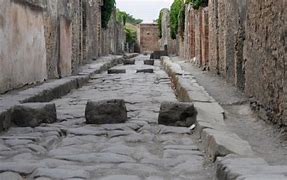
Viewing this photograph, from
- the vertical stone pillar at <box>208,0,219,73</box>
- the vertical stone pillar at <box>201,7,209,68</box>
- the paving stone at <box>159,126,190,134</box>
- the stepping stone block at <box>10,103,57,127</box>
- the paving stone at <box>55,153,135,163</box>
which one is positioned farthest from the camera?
the vertical stone pillar at <box>201,7,209,68</box>

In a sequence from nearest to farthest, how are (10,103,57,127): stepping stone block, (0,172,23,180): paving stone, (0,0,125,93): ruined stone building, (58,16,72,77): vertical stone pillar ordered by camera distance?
1. (0,172,23,180): paving stone
2. (10,103,57,127): stepping stone block
3. (0,0,125,93): ruined stone building
4. (58,16,72,77): vertical stone pillar

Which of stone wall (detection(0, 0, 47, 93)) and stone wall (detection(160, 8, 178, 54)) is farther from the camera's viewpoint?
stone wall (detection(160, 8, 178, 54))

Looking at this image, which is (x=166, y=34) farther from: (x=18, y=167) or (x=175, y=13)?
(x=18, y=167)

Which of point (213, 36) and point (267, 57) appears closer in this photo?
point (267, 57)

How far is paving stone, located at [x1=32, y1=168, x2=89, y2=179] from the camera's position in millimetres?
3609

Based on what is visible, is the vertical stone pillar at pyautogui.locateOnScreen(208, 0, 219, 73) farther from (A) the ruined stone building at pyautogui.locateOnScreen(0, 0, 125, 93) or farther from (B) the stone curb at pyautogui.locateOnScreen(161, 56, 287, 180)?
(B) the stone curb at pyautogui.locateOnScreen(161, 56, 287, 180)

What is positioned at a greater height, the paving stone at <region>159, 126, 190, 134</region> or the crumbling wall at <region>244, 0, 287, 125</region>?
the crumbling wall at <region>244, 0, 287, 125</region>

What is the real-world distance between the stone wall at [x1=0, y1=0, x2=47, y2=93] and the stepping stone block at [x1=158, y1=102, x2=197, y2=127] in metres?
2.76

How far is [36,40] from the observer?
9.79 m

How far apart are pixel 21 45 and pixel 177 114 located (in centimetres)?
382

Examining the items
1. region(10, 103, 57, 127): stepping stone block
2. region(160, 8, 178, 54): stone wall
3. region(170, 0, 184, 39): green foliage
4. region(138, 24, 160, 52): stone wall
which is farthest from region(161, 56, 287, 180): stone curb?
region(138, 24, 160, 52): stone wall

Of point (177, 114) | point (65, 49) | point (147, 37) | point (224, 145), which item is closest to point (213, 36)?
point (65, 49)

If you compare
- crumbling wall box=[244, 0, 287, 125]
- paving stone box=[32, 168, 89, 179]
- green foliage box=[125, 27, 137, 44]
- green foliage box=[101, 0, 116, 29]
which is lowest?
paving stone box=[32, 168, 89, 179]

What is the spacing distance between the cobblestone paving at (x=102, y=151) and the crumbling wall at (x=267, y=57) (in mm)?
944
